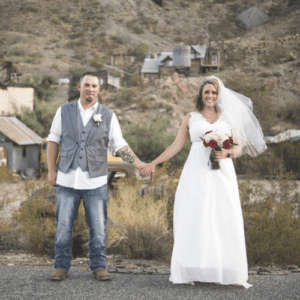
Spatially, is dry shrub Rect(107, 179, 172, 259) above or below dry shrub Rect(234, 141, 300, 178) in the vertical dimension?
below

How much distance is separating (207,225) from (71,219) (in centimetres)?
137

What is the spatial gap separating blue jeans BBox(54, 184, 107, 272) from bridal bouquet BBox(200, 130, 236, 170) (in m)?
1.13

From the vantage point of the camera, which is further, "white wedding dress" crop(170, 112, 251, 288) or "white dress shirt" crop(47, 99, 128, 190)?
"white dress shirt" crop(47, 99, 128, 190)

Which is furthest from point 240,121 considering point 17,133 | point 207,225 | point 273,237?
point 17,133

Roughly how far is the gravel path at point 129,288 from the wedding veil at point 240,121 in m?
1.39

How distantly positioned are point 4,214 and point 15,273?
6049 millimetres

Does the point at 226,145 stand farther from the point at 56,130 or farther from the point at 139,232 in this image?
the point at 139,232

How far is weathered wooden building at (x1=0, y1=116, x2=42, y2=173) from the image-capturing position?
26.2m

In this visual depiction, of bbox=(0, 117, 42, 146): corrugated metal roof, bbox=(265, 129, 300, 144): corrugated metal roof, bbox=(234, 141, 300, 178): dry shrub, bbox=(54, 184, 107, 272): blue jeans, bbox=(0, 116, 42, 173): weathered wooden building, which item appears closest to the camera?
bbox=(54, 184, 107, 272): blue jeans

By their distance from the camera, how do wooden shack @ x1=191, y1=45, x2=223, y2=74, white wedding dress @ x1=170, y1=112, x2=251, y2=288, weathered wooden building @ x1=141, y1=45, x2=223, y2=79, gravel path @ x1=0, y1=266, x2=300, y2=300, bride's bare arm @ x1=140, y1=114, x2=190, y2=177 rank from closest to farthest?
gravel path @ x1=0, y1=266, x2=300, y2=300, white wedding dress @ x1=170, y1=112, x2=251, y2=288, bride's bare arm @ x1=140, y1=114, x2=190, y2=177, weathered wooden building @ x1=141, y1=45, x2=223, y2=79, wooden shack @ x1=191, y1=45, x2=223, y2=74

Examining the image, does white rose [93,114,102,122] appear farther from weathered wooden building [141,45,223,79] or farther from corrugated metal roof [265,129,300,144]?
weathered wooden building [141,45,223,79]

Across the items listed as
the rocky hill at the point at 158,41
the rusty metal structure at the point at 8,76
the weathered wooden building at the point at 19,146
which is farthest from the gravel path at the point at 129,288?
the rusty metal structure at the point at 8,76

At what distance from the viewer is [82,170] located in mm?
5914

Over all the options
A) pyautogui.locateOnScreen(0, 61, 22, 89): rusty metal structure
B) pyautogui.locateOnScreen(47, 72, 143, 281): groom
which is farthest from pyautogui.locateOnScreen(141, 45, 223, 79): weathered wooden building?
pyautogui.locateOnScreen(47, 72, 143, 281): groom
